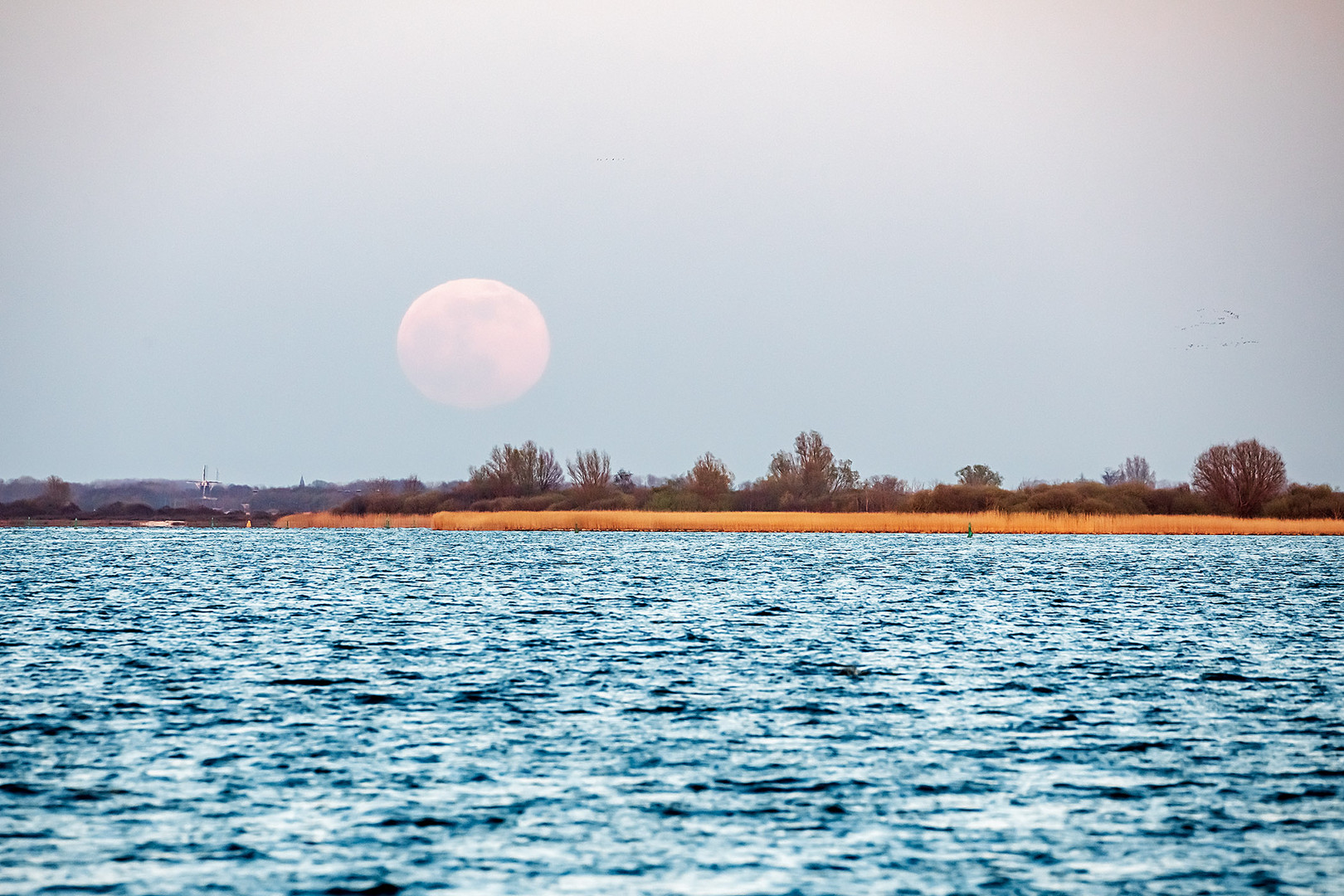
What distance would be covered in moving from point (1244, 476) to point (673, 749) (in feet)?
327

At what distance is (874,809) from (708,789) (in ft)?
6.25

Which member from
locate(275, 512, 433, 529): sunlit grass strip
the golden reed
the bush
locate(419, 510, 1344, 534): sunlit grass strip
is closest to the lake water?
locate(419, 510, 1344, 534): sunlit grass strip

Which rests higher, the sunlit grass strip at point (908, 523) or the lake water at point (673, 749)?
the sunlit grass strip at point (908, 523)

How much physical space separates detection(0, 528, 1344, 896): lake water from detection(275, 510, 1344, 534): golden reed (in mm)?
54069

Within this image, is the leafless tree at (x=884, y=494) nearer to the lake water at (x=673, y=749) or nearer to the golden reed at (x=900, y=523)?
the golden reed at (x=900, y=523)

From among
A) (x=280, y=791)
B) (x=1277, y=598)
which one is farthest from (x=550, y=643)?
(x=1277, y=598)

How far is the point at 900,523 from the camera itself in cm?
9819

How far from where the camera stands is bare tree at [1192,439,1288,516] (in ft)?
339

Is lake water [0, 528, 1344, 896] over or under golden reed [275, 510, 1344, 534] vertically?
under

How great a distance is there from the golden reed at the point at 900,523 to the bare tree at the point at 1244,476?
1.89 metres

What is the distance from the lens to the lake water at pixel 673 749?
11.1m

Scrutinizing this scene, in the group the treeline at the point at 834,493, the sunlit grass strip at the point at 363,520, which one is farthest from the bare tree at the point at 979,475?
the sunlit grass strip at the point at 363,520

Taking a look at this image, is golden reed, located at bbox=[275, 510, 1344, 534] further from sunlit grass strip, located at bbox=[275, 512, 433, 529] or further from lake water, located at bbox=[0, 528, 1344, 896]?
lake water, located at bbox=[0, 528, 1344, 896]

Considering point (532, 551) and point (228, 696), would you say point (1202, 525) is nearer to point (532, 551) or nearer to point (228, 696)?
point (532, 551)
